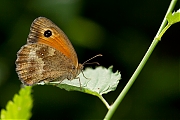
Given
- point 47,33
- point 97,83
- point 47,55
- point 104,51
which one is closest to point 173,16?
point 97,83

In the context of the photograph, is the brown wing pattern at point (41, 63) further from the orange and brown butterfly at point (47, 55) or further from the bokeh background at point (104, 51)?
the bokeh background at point (104, 51)

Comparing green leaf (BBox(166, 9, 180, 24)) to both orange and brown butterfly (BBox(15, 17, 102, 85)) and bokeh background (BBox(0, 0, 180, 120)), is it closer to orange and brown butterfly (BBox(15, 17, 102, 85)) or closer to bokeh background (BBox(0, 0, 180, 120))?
orange and brown butterfly (BBox(15, 17, 102, 85))

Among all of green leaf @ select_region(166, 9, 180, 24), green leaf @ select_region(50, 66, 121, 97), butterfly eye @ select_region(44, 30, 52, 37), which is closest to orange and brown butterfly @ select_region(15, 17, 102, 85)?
butterfly eye @ select_region(44, 30, 52, 37)

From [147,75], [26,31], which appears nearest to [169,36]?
[147,75]

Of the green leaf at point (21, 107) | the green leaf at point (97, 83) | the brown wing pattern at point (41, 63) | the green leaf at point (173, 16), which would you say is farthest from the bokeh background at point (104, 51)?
the green leaf at point (21, 107)

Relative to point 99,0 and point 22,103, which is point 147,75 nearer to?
point 99,0
